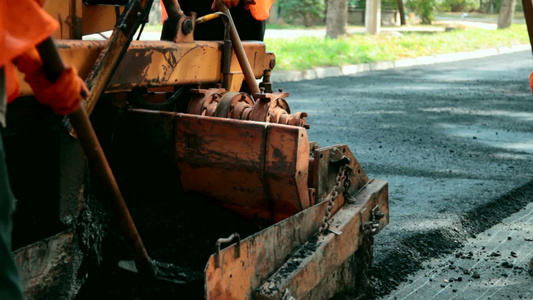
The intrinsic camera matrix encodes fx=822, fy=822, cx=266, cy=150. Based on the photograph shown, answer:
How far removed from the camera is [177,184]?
3.54 metres

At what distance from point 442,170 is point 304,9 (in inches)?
879

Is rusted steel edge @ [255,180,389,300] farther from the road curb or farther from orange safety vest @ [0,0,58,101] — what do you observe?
→ the road curb

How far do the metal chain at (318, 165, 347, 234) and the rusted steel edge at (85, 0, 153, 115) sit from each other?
1.04 m

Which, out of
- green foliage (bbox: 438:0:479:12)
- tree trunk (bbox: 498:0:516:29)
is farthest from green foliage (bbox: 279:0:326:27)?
green foliage (bbox: 438:0:479:12)

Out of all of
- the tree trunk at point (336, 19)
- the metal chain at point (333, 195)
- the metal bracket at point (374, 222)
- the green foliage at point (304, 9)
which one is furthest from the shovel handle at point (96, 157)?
the green foliage at point (304, 9)

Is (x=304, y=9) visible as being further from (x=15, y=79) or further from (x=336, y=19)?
(x=15, y=79)

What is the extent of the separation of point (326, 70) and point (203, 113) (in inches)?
432

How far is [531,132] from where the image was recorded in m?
Result: 8.62

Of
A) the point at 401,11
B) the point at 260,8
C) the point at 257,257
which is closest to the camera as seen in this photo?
the point at 257,257

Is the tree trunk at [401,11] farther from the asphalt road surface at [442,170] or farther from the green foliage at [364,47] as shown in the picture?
the asphalt road surface at [442,170]

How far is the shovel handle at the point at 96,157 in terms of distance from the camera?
202 cm

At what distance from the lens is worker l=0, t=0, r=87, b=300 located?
6.03 ft

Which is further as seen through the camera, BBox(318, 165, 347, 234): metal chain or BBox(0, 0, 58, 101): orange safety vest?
BBox(318, 165, 347, 234): metal chain

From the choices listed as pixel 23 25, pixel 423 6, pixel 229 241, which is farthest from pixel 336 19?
pixel 23 25
